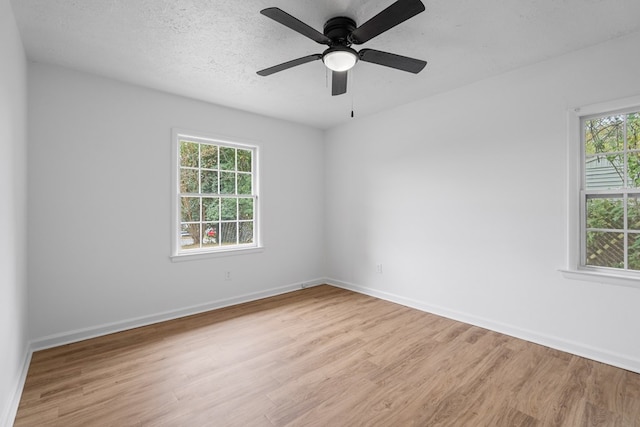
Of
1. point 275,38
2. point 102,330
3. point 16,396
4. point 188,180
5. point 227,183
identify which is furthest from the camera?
point 227,183

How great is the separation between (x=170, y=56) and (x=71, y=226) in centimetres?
188

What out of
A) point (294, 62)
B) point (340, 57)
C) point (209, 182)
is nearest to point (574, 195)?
point (340, 57)

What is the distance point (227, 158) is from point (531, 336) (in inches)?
158

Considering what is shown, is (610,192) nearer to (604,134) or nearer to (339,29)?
(604,134)

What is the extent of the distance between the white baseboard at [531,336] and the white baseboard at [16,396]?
11.9ft

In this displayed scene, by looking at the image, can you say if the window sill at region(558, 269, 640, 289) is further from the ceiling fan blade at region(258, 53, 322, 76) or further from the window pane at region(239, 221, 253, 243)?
the window pane at region(239, 221, 253, 243)

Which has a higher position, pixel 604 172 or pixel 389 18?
pixel 389 18

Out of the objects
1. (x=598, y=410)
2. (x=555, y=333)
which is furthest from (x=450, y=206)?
(x=598, y=410)

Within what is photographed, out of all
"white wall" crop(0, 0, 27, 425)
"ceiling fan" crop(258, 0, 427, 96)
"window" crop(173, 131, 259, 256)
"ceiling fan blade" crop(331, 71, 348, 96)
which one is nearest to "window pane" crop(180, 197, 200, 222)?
"window" crop(173, 131, 259, 256)

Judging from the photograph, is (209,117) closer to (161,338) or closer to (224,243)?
(224,243)

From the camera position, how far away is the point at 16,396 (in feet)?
6.51

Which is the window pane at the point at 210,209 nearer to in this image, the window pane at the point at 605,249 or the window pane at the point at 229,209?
the window pane at the point at 229,209

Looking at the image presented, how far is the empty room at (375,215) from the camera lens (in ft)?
6.59

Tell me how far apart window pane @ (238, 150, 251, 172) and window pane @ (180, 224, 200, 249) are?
3.37ft
